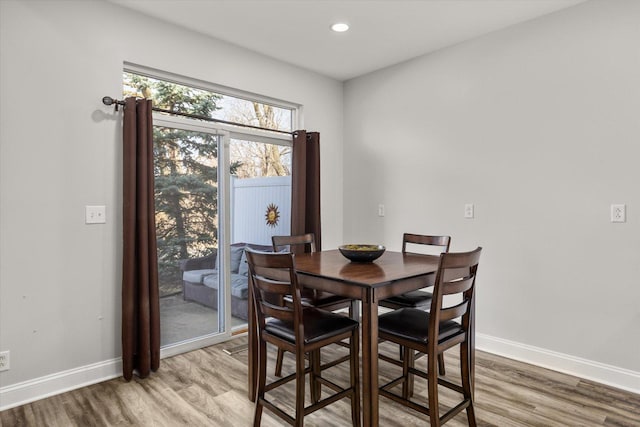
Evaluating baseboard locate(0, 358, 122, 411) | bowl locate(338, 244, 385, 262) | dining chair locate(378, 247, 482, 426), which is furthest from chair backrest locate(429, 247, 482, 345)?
baseboard locate(0, 358, 122, 411)

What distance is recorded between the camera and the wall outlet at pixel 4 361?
7.59ft

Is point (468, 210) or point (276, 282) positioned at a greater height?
point (468, 210)

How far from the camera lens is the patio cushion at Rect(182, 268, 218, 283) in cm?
322

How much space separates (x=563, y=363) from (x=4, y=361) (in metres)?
3.65

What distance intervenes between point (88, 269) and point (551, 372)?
10.8 feet

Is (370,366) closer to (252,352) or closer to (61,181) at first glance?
(252,352)

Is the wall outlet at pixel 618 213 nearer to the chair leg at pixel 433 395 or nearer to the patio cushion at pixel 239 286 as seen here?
the chair leg at pixel 433 395

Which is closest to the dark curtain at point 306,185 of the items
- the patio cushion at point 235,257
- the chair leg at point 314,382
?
the patio cushion at point 235,257

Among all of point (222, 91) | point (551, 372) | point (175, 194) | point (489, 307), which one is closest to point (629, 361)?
point (551, 372)

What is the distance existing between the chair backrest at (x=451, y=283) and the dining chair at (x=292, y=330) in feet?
1.51

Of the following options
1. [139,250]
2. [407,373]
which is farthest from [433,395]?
[139,250]

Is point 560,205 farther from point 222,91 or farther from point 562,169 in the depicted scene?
point 222,91

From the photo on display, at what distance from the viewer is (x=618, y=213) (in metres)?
2.59

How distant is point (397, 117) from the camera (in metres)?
3.87
